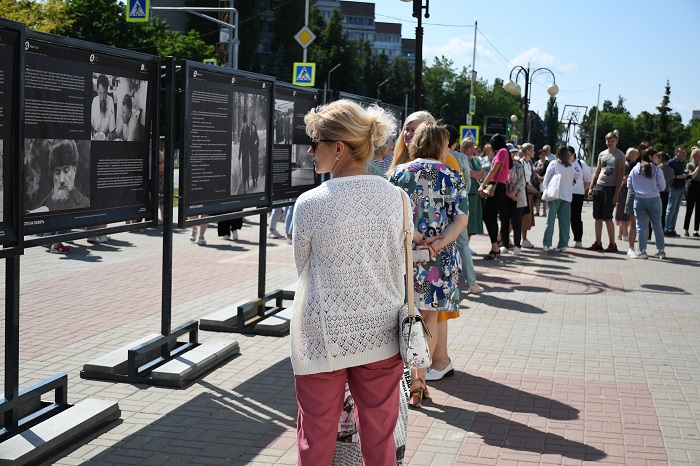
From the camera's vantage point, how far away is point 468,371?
7070 mm

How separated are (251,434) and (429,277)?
5.39ft

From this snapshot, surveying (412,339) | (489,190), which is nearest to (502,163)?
(489,190)

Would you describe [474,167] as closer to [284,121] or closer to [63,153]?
[284,121]

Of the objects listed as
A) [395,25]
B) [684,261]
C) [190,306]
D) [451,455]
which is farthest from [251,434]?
[395,25]

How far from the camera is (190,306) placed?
951cm

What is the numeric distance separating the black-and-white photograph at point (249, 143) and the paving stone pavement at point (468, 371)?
1.40 m

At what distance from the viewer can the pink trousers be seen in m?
3.53

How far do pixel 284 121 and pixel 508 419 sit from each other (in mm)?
4053

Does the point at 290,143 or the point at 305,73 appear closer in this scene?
the point at 290,143

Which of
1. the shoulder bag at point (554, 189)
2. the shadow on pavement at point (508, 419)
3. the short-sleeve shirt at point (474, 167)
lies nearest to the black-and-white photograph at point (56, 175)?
the shadow on pavement at point (508, 419)

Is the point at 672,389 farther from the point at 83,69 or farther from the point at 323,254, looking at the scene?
the point at 83,69

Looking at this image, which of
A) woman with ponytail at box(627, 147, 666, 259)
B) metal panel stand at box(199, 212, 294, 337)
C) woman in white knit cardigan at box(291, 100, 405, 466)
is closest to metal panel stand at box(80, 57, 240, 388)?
metal panel stand at box(199, 212, 294, 337)

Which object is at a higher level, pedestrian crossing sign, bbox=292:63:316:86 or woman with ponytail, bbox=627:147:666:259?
pedestrian crossing sign, bbox=292:63:316:86

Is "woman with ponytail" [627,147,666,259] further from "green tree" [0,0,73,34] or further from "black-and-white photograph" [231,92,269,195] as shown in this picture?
"green tree" [0,0,73,34]
